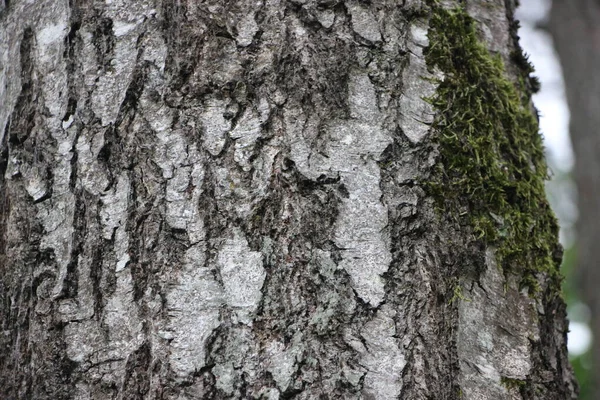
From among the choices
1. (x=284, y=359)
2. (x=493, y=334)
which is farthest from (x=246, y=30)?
(x=493, y=334)

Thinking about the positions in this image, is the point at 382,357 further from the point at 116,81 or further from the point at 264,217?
the point at 116,81

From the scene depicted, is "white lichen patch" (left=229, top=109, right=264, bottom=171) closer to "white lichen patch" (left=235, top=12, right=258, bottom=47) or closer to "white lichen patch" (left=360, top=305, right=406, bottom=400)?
"white lichen patch" (left=235, top=12, right=258, bottom=47)

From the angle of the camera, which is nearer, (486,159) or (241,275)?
(241,275)

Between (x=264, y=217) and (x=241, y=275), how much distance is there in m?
0.11

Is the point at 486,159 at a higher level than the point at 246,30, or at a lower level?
lower

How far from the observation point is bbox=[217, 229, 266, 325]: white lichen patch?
3.67ft

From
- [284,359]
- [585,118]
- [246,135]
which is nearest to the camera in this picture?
[284,359]

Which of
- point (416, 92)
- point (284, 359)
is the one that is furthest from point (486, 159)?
point (284, 359)

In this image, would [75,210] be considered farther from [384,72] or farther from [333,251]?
[384,72]

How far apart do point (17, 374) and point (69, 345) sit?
13 centimetres

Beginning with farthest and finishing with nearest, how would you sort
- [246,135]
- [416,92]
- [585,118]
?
[585,118], [416,92], [246,135]

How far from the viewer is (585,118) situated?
6.20 meters

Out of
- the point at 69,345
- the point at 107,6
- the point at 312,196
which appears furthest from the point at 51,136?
the point at 312,196

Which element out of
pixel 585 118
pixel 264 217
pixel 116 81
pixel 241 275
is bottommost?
pixel 241 275
